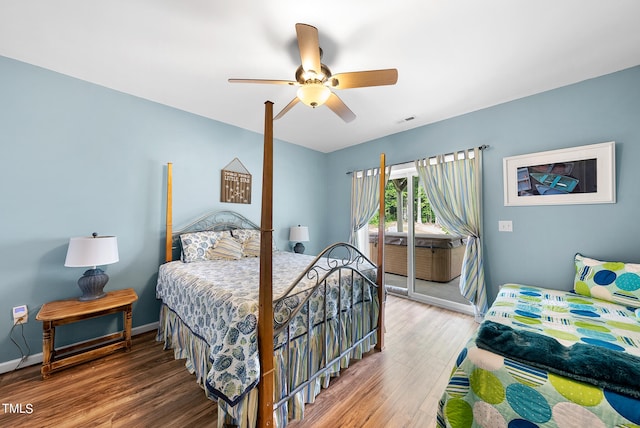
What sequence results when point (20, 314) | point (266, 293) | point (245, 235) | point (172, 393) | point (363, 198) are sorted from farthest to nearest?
point (363, 198), point (245, 235), point (20, 314), point (172, 393), point (266, 293)

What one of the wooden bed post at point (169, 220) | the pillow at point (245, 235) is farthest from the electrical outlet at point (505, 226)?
the wooden bed post at point (169, 220)

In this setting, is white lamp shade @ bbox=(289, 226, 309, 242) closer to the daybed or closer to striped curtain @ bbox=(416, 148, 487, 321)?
the daybed

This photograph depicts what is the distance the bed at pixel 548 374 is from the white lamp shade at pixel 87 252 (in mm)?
2786

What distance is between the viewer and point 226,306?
4.82 ft

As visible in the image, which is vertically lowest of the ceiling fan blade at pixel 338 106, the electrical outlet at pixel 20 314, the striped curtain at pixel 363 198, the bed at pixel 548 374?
the electrical outlet at pixel 20 314

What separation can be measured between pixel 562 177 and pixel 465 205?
0.92m

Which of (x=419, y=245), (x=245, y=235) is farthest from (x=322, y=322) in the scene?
(x=419, y=245)

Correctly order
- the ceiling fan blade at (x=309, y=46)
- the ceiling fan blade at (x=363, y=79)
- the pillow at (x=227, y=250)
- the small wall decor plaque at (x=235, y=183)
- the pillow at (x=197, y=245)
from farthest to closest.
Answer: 1. the small wall decor plaque at (x=235, y=183)
2. the pillow at (x=227, y=250)
3. the pillow at (x=197, y=245)
4. the ceiling fan blade at (x=363, y=79)
5. the ceiling fan blade at (x=309, y=46)

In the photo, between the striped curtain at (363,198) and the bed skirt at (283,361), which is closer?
the bed skirt at (283,361)

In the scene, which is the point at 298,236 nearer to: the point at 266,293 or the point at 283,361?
the point at 283,361

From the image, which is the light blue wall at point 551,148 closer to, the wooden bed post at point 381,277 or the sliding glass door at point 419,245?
the sliding glass door at point 419,245

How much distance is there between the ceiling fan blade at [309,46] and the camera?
145 centimetres

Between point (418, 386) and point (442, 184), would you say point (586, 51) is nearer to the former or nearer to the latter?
point (442, 184)

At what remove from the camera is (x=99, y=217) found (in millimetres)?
2455
